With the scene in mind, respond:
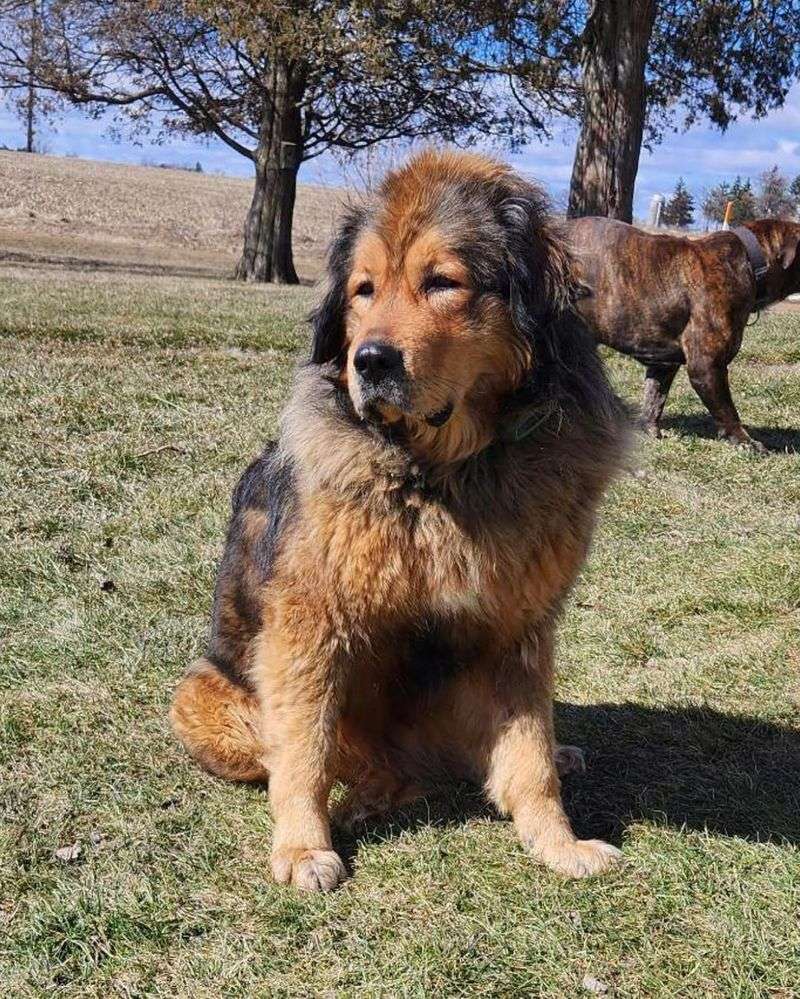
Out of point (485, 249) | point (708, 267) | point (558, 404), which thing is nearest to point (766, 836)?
point (558, 404)

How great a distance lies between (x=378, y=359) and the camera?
9.36 feet

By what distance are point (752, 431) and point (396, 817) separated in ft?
22.9

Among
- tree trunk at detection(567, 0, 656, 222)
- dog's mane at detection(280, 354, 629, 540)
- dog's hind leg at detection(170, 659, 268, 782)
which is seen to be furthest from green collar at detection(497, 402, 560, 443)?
tree trunk at detection(567, 0, 656, 222)

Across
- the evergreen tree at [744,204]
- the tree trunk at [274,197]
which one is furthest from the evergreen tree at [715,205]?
the tree trunk at [274,197]

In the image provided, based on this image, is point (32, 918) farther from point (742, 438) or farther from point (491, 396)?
point (742, 438)

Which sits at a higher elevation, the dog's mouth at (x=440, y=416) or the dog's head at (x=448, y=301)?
the dog's head at (x=448, y=301)

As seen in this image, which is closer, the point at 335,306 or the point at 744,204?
the point at 335,306

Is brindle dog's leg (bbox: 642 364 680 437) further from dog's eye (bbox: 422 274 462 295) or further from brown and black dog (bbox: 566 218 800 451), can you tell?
dog's eye (bbox: 422 274 462 295)

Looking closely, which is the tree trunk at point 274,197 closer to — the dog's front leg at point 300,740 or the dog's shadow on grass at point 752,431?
the dog's shadow on grass at point 752,431

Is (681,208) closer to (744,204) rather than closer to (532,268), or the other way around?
(744,204)

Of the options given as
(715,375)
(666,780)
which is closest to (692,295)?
(715,375)

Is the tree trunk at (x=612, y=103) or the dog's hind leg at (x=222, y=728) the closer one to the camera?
the dog's hind leg at (x=222, y=728)

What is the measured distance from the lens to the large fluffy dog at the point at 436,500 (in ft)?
9.97

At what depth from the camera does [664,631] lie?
17.0 ft
